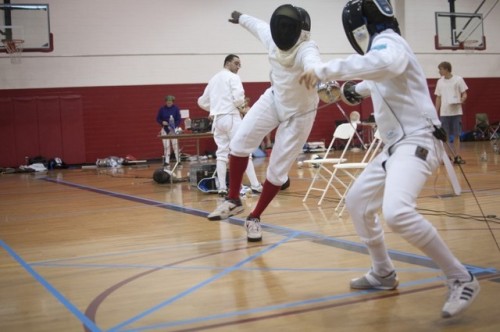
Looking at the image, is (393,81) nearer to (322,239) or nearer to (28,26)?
(322,239)

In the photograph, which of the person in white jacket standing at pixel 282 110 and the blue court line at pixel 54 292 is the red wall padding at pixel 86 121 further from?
the person in white jacket standing at pixel 282 110

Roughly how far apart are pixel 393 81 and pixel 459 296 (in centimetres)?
115

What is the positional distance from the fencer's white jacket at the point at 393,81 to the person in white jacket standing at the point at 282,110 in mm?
1697

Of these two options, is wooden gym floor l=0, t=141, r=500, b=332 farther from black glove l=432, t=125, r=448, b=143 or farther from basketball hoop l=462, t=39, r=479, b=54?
basketball hoop l=462, t=39, r=479, b=54

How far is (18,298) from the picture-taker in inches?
144

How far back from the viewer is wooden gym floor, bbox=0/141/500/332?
10.2 ft

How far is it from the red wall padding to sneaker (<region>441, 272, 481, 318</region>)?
1640 cm

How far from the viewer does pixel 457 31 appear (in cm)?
2053

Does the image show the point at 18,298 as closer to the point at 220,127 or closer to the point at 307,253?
the point at 307,253

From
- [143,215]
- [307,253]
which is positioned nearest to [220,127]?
[143,215]

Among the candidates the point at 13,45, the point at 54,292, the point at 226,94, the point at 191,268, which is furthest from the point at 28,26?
the point at 54,292

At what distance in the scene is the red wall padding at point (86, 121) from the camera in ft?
57.5

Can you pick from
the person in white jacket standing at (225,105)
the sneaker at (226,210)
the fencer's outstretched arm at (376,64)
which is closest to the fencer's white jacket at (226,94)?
the person in white jacket standing at (225,105)

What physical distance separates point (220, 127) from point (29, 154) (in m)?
10.7
